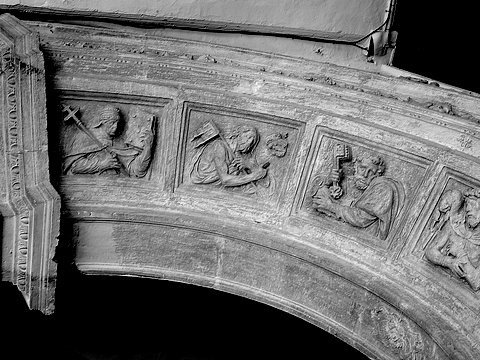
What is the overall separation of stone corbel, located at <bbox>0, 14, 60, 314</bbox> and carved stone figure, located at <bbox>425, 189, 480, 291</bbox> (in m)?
2.34

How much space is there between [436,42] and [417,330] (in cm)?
274

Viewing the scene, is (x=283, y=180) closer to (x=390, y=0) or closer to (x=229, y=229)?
(x=229, y=229)

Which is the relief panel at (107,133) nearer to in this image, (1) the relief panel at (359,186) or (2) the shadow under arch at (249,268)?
(2) the shadow under arch at (249,268)

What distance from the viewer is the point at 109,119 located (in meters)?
5.41

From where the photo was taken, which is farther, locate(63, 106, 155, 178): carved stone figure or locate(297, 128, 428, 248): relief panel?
locate(63, 106, 155, 178): carved stone figure

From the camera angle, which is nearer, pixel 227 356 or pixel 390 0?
pixel 390 0

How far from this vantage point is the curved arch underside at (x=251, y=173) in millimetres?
5102

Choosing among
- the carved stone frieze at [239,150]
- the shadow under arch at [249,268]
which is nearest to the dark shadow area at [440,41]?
the carved stone frieze at [239,150]

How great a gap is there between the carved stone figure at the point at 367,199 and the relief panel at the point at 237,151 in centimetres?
32

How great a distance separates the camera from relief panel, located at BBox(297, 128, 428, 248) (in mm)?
5113

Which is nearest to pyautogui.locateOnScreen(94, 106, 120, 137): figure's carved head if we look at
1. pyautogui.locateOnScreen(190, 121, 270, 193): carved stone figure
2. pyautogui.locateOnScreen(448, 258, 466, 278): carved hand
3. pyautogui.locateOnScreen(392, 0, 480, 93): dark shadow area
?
pyautogui.locateOnScreen(190, 121, 270, 193): carved stone figure

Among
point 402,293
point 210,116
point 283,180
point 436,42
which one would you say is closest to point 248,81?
point 210,116

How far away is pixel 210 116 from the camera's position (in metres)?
5.50

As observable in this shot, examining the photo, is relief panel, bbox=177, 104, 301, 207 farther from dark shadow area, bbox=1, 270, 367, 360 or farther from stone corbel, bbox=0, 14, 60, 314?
dark shadow area, bbox=1, 270, 367, 360
